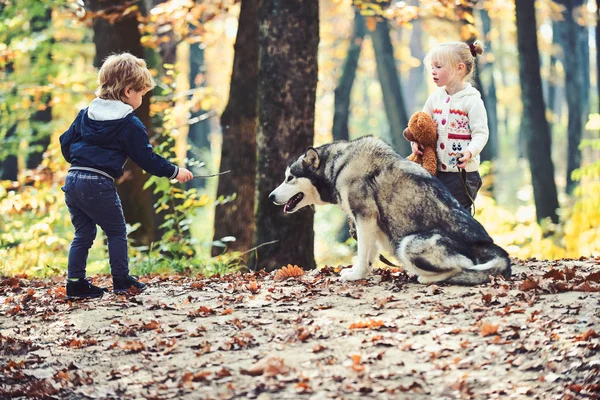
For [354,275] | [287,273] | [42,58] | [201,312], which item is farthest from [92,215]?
[42,58]

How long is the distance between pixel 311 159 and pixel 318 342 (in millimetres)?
2522

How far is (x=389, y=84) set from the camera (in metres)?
20.0

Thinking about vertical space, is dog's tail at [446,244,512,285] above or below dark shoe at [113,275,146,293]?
above

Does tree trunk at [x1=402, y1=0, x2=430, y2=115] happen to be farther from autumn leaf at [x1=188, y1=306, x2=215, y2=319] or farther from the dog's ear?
autumn leaf at [x1=188, y1=306, x2=215, y2=319]

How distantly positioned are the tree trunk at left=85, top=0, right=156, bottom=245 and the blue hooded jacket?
5.68m

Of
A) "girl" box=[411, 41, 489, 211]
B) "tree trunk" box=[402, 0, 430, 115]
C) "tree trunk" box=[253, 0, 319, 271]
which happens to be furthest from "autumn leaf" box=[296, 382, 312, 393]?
"tree trunk" box=[402, 0, 430, 115]

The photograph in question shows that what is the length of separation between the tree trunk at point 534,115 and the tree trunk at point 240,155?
6239 mm

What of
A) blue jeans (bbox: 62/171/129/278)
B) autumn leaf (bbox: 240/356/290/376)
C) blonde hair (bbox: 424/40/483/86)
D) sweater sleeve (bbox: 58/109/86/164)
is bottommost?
autumn leaf (bbox: 240/356/290/376)

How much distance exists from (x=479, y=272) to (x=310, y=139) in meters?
3.51

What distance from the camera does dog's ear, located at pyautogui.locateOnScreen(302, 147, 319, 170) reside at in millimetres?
7250

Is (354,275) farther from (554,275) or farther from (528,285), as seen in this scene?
(554,275)

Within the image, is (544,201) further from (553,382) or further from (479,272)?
(553,382)

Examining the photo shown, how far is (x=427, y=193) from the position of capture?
6.85m

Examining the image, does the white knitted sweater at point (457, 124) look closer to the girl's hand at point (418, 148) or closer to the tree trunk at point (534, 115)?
the girl's hand at point (418, 148)
